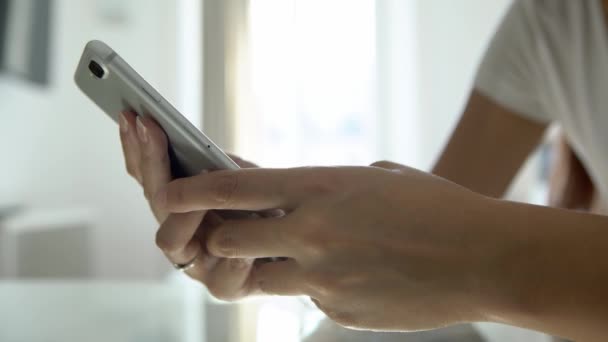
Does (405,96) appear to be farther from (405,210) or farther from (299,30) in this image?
(405,210)

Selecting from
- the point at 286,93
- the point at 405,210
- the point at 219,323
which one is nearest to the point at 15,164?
the point at 286,93

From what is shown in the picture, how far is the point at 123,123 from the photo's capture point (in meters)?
0.32

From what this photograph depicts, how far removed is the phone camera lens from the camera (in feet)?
0.99

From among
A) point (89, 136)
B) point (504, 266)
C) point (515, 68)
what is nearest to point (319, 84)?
point (89, 136)

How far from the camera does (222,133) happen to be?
2.90 feet

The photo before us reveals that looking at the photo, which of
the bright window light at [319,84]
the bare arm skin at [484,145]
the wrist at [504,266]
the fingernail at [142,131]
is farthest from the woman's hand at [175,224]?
the bright window light at [319,84]

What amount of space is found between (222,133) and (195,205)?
0.61 m

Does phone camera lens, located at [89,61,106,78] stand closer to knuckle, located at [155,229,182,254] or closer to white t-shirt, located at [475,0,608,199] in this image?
knuckle, located at [155,229,182,254]

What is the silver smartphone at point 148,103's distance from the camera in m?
0.29

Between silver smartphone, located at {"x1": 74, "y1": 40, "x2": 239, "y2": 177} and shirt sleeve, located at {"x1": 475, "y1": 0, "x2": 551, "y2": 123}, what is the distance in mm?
452

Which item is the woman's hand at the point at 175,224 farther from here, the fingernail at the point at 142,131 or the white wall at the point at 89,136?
the white wall at the point at 89,136

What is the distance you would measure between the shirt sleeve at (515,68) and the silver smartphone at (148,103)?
45 centimetres

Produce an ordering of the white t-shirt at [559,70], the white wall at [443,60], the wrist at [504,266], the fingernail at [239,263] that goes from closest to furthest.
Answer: the wrist at [504,266]
the fingernail at [239,263]
the white t-shirt at [559,70]
the white wall at [443,60]

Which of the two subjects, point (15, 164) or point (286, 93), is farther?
point (286, 93)
